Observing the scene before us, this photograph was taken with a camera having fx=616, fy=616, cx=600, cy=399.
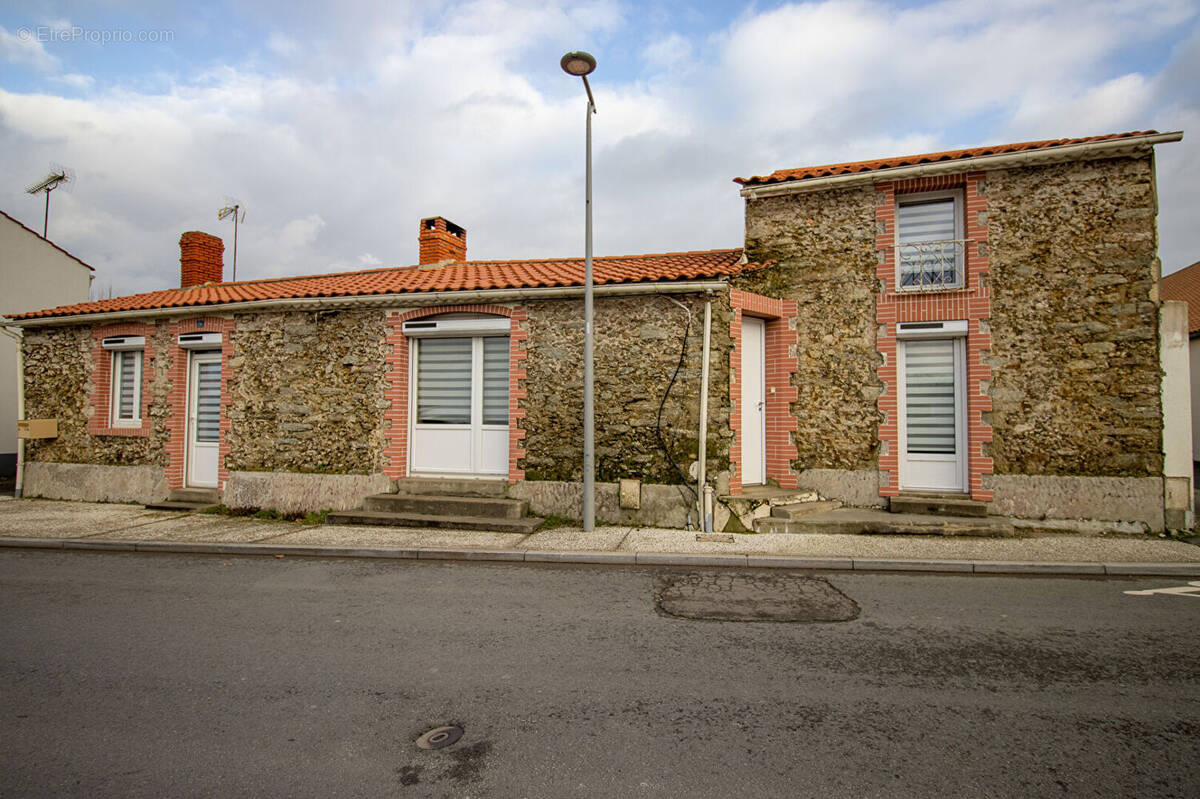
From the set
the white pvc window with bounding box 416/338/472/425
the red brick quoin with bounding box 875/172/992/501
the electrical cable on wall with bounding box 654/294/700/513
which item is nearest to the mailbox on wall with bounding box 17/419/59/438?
the white pvc window with bounding box 416/338/472/425

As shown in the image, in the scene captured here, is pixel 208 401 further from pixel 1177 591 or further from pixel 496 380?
pixel 1177 591

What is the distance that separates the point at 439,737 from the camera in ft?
10.2

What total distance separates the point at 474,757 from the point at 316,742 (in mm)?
834

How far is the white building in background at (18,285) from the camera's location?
1514 centimetres

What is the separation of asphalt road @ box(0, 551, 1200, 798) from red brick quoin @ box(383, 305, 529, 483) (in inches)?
142

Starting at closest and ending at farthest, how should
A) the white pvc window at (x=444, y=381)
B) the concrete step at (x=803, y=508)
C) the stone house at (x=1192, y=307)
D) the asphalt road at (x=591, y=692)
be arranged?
the asphalt road at (x=591, y=692) < the concrete step at (x=803, y=508) < the white pvc window at (x=444, y=381) < the stone house at (x=1192, y=307)

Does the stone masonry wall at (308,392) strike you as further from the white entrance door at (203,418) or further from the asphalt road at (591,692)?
the asphalt road at (591,692)

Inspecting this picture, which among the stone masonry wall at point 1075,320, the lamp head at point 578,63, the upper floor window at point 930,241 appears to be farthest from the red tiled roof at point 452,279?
the stone masonry wall at point 1075,320

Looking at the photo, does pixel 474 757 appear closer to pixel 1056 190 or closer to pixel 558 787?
pixel 558 787

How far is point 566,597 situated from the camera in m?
5.68

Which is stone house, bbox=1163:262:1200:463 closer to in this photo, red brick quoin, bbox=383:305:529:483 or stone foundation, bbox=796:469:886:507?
stone foundation, bbox=796:469:886:507

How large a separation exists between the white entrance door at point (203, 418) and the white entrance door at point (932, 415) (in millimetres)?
11696

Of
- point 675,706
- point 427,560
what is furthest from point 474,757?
point 427,560

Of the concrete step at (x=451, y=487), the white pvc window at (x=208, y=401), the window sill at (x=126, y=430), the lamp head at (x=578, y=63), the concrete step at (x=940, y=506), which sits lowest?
the concrete step at (x=940, y=506)
